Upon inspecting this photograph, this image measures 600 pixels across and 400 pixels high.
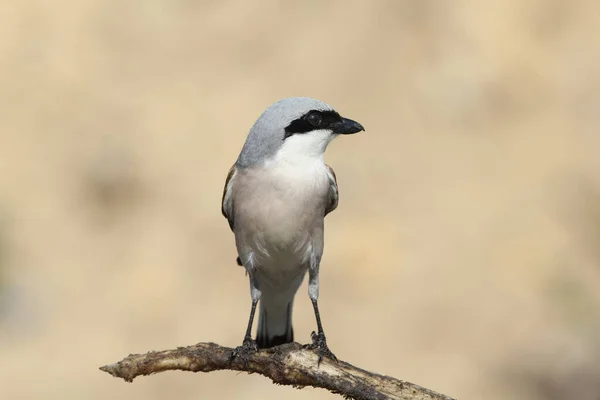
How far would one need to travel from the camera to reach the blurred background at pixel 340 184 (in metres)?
12.7

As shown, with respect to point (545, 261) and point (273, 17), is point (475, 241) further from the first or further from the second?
point (273, 17)

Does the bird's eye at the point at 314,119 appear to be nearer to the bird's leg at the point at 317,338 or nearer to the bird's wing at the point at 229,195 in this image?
the bird's wing at the point at 229,195

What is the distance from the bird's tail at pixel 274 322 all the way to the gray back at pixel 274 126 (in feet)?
4.58

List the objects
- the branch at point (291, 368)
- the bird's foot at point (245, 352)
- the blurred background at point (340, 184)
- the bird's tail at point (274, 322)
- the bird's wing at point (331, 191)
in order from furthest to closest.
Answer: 1. the blurred background at point (340, 184)
2. the bird's tail at point (274, 322)
3. the bird's wing at point (331, 191)
4. the bird's foot at point (245, 352)
5. the branch at point (291, 368)

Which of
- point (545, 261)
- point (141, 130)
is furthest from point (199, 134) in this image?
point (545, 261)

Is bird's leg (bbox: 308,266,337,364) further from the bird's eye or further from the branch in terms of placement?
the bird's eye

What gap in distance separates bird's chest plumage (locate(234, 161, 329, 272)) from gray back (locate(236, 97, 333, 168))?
0.11m

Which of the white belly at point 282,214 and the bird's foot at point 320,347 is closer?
the bird's foot at point 320,347

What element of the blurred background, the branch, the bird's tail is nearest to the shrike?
the branch

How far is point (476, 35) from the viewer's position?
15.9 metres

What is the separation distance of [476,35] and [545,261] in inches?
168

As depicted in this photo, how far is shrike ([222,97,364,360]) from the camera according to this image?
6.71 meters

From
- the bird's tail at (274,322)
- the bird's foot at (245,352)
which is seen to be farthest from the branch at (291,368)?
the bird's tail at (274,322)

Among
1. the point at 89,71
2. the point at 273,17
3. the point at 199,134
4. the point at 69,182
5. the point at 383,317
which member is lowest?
the point at 383,317
